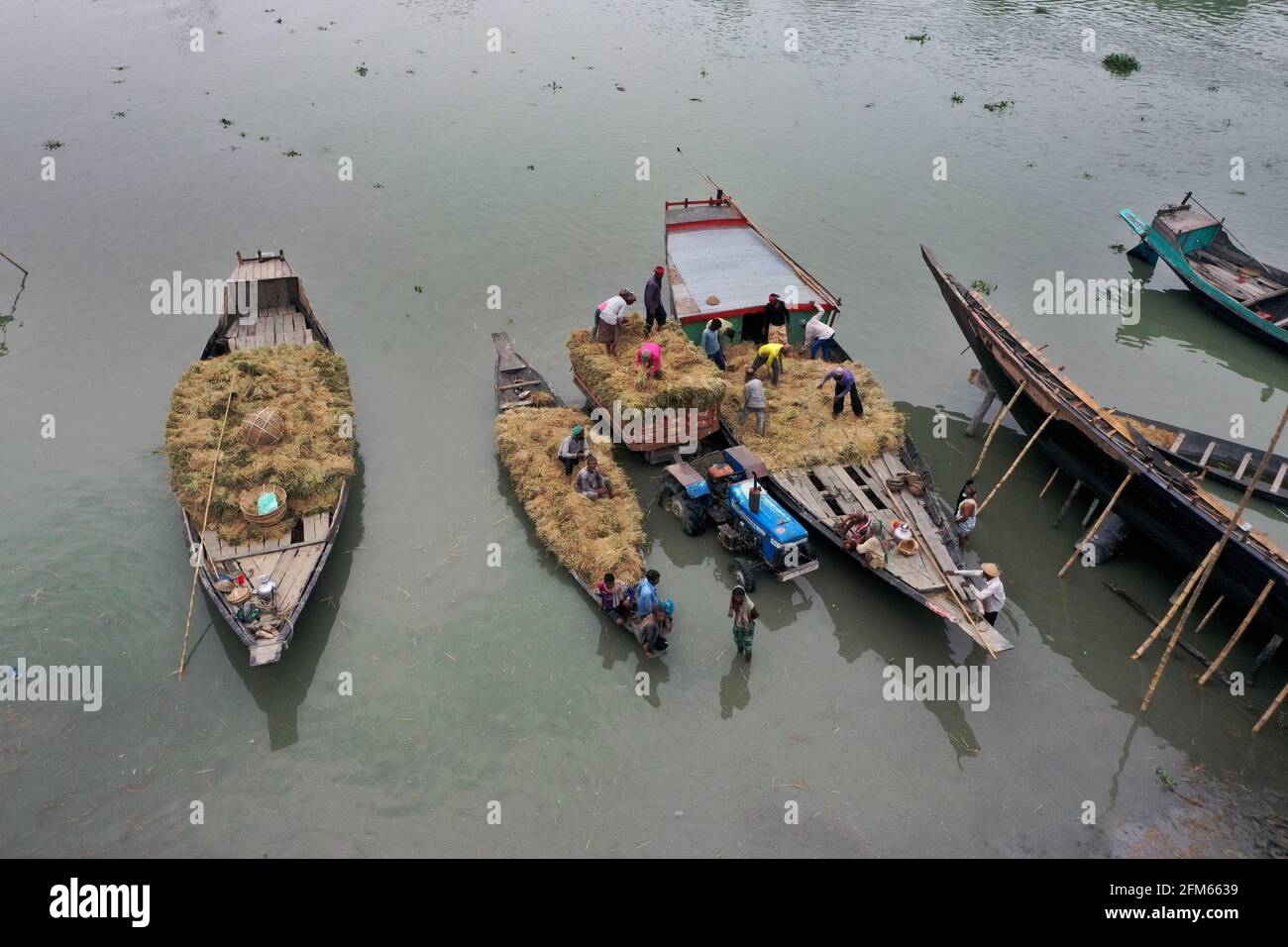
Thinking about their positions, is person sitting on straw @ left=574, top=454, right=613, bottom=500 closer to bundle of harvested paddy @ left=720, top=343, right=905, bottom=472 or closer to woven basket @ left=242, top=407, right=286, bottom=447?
bundle of harvested paddy @ left=720, top=343, right=905, bottom=472

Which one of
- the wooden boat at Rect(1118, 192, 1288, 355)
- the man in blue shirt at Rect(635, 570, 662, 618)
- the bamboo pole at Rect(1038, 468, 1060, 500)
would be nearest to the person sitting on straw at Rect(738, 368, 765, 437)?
the man in blue shirt at Rect(635, 570, 662, 618)

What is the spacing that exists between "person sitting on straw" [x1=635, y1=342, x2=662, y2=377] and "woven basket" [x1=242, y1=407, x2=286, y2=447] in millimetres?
7241

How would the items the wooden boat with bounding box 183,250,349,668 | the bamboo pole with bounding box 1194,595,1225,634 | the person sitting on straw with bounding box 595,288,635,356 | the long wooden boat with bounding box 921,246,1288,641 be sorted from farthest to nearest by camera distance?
the person sitting on straw with bounding box 595,288,635,356 → the bamboo pole with bounding box 1194,595,1225,634 → the long wooden boat with bounding box 921,246,1288,641 → the wooden boat with bounding box 183,250,349,668

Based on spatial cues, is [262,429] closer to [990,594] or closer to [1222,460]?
[990,594]

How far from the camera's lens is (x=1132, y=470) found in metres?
13.9

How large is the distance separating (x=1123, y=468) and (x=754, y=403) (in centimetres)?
700

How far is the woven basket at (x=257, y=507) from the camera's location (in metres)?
13.1

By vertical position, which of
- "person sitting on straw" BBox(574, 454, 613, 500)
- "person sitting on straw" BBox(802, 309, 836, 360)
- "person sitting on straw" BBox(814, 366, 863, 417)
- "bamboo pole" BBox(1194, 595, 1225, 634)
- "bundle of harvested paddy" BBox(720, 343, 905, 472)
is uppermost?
"person sitting on straw" BBox(802, 309, 836, 360)

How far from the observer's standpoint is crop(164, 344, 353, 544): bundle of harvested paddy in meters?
13.4

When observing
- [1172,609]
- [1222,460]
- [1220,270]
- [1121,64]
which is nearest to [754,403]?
[1172,609]

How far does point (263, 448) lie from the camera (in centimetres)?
1434

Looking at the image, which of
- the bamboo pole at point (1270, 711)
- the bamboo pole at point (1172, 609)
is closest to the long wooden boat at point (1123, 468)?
the bamboo pole at point (1172, 609)

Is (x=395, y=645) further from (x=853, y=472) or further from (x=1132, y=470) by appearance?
(x=1132, y=470)

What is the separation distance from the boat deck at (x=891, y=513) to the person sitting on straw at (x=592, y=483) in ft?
10.8
